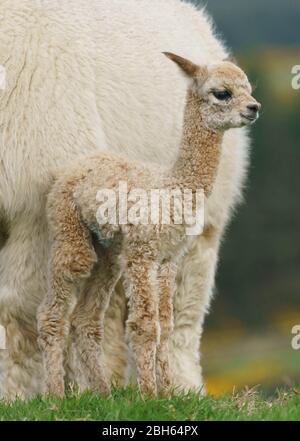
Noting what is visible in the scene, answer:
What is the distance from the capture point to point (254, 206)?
2603 cm

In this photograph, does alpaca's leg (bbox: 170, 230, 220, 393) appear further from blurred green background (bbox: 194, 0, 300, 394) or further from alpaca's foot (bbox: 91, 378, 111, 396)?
blurred green background (bbox: 194, 0, 300, 394)

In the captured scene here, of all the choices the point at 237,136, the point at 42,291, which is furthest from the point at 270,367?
the point at 42,291

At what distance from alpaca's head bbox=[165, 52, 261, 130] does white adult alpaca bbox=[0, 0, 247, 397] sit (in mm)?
951

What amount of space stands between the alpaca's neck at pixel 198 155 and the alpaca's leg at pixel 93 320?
2.30ft

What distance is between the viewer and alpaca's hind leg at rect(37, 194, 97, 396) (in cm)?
748

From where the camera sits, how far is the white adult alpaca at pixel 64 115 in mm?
7980

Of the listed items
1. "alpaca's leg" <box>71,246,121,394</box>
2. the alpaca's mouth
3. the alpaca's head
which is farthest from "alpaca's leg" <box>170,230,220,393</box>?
the alpaca's mouth

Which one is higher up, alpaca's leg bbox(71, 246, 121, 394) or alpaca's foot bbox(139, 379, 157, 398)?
alpaca's leg bbox(71, 246, 121, 394)

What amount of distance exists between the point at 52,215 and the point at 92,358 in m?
0.78

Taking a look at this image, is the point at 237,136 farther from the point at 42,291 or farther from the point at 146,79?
the point at 42,291

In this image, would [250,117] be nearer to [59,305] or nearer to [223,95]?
[223,95]

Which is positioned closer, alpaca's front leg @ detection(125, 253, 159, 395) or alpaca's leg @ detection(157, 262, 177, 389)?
alpaca's front leg @ detection(125, 253, 159, 395)

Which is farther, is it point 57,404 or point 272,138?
point 272,138
